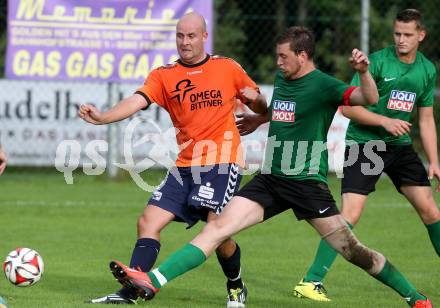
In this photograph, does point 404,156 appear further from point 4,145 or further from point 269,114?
point 4,145

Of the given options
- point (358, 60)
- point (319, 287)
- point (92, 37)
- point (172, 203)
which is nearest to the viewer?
point (358, 60)

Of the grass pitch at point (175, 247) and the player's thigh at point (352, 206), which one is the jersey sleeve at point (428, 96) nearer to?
the player's thigh at point (352, 206)

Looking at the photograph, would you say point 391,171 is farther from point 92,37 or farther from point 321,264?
point 92,37

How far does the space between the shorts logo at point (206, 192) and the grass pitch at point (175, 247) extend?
0.77m

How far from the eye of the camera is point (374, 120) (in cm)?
738

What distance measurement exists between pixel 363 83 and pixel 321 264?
2.01m

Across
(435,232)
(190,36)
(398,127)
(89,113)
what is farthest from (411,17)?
(89,113)

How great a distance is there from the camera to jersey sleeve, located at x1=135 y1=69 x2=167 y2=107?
7227 mm

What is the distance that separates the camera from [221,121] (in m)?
7.27

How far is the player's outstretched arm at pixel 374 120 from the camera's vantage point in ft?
21.9

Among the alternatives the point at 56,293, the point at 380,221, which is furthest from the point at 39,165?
the point at 56,293

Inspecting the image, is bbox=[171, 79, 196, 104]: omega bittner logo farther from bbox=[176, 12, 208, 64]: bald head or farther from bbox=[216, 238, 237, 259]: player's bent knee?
bbox=[216, 238, 237, 259]: player's bent knee

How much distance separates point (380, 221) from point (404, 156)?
4335 millimetres

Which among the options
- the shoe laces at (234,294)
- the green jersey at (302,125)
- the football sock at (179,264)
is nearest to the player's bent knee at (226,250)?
the shoe laces at (234,294)
